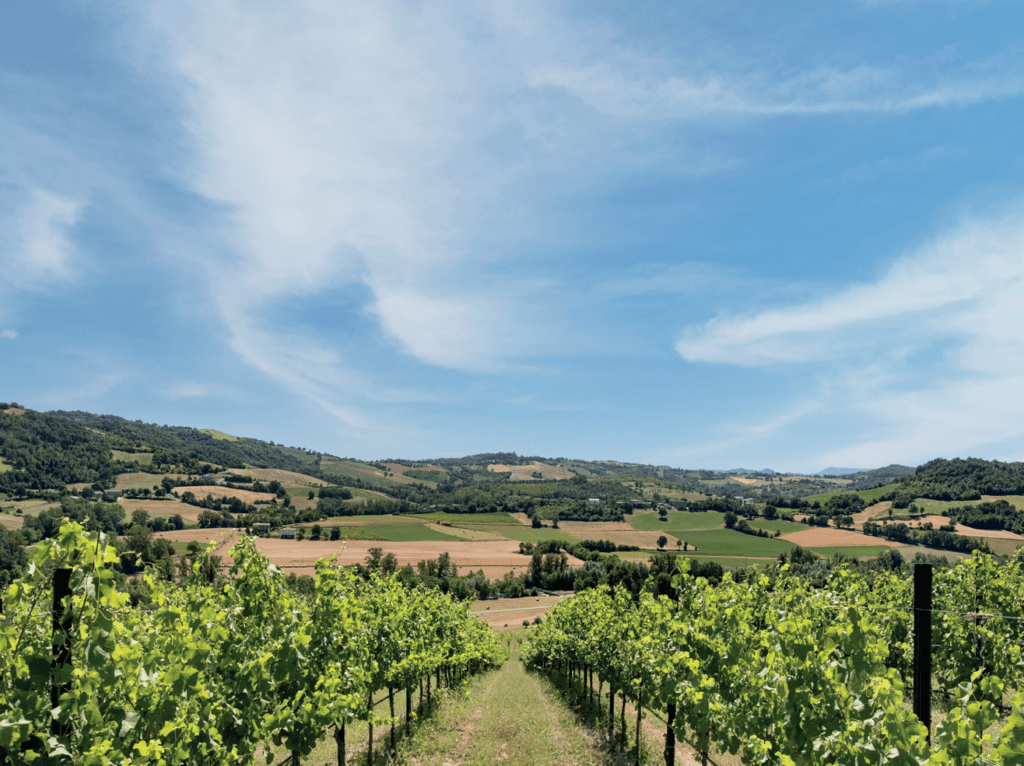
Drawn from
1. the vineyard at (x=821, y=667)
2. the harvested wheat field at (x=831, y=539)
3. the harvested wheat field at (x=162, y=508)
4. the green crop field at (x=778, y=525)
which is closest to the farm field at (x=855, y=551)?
the harvested wheat field at (x=831, y=539)

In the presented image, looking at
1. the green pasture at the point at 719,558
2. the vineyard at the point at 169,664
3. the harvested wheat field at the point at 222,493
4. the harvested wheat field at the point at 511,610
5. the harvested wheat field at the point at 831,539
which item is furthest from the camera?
the harvested wheat field at the point at 222,493

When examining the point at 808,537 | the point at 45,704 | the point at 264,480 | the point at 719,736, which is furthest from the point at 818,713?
the point at 264,480

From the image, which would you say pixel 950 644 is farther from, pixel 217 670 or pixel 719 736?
pixel 217 670

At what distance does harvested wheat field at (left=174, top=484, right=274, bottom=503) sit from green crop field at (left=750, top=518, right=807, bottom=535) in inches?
5144

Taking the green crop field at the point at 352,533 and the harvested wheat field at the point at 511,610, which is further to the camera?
the green crop field at the point at 352,533

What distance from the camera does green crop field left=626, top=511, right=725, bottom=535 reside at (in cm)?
14175

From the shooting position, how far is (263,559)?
352 inches

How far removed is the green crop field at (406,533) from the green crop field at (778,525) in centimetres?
7274

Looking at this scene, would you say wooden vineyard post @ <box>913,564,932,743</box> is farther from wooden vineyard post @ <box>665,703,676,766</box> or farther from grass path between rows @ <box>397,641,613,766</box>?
grass path between rows @ <box>397,641,613,766</box>

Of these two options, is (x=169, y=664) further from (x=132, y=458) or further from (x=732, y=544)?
(x=132, y=458)

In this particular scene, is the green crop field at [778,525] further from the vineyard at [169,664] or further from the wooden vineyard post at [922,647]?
the vineyard at [169,664]

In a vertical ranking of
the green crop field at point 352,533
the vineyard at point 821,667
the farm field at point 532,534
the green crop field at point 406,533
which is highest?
the vineyard at point 821,667

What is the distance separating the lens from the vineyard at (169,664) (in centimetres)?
446

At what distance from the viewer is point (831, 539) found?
→ 105 metres
